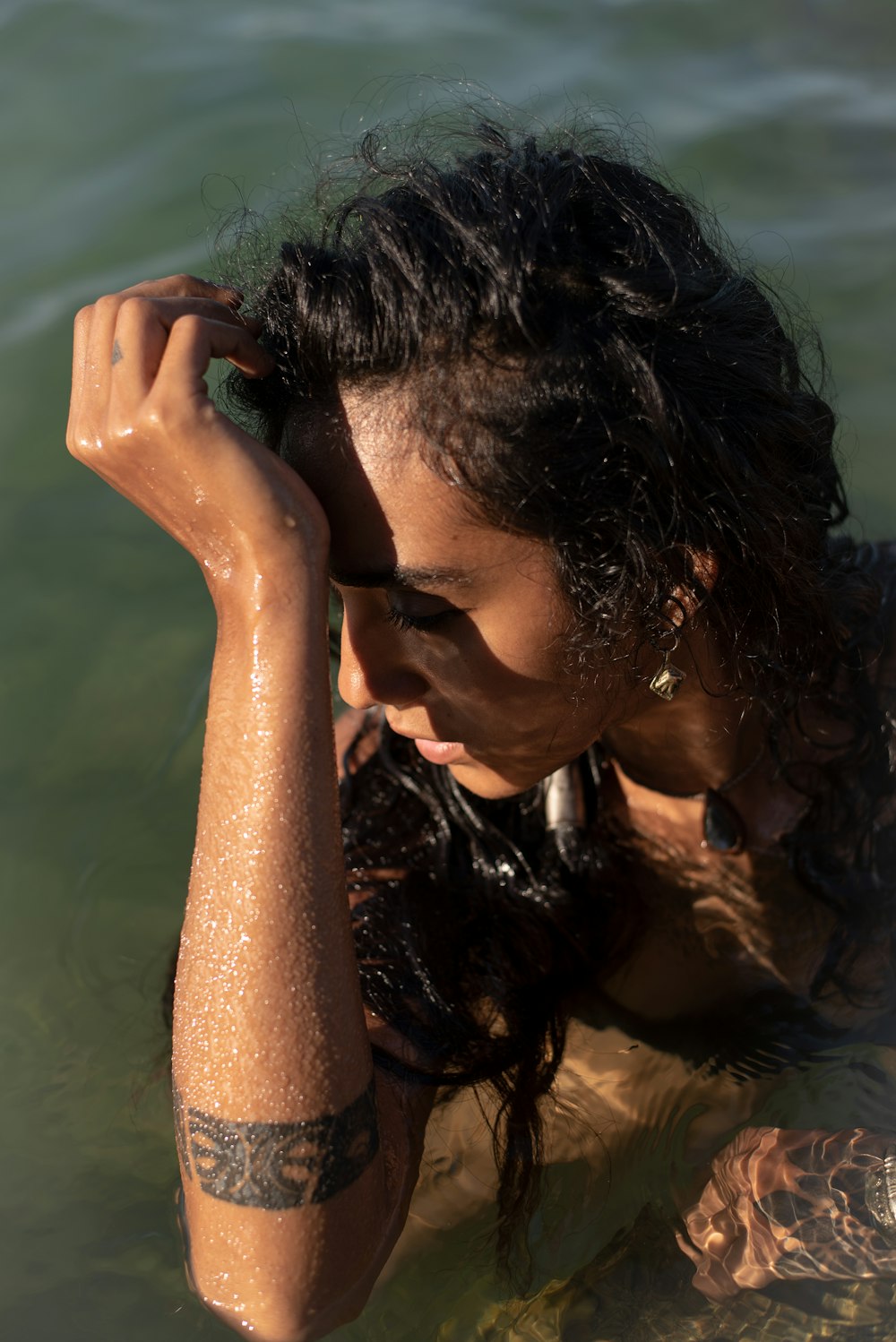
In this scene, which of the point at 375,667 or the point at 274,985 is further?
the point at 375,667

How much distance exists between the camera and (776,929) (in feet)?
10.3

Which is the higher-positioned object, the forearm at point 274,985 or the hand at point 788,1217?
the forearm at point 274,985

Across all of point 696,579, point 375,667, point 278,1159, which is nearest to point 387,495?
point 375,667

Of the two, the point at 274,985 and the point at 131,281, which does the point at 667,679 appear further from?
the point at 131,281

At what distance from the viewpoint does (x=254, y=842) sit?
2307 millimetres

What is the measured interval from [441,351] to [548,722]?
2.46 feet

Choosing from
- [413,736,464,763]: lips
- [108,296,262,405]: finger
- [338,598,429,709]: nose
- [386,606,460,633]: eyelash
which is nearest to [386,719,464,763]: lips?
[413,736,464,763]: lips

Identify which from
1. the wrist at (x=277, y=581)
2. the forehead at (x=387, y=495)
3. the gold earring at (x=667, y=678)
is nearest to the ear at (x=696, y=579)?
the gold earring at (x=667, y=678)

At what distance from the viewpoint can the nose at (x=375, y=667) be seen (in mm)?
2447

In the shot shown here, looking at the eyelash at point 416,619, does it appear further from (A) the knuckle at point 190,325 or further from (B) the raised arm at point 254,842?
(A) the knuckle at point 190,325

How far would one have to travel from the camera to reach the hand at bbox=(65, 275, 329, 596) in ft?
7.35

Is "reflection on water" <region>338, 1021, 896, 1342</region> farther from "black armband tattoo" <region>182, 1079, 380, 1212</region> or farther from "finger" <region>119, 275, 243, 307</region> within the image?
"finger" <region>119, 275, 243, 307</region>

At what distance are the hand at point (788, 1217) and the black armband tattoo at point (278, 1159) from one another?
32.1 inches

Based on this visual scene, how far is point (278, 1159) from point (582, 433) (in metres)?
1.34
